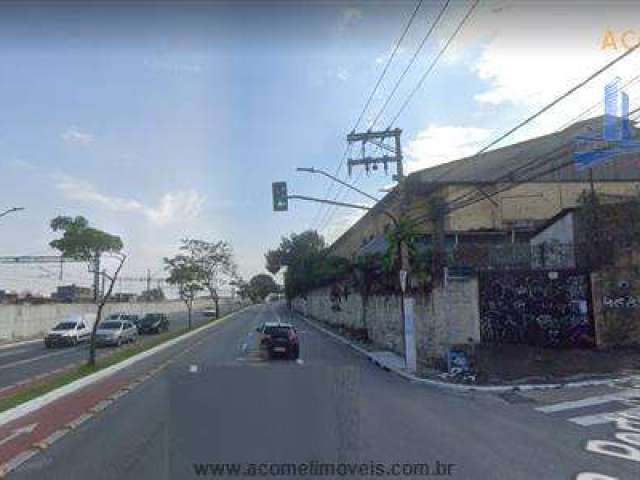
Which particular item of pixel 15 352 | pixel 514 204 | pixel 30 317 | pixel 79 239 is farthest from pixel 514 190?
pixel 79 239

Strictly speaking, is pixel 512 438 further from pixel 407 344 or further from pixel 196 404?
pixel 407 344

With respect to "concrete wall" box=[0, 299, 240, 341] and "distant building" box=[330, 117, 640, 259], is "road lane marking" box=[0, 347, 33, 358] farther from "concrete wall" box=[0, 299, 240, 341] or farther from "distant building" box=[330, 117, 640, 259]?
"distant building" box=[330, 117, 640, 259]

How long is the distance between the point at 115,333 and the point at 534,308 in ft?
82.0

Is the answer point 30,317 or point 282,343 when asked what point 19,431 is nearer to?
point 282,343

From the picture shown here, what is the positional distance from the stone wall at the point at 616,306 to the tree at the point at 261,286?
6090 inches

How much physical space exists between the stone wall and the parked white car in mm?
28455

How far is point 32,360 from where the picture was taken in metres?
26.9

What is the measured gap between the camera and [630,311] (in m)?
19.7

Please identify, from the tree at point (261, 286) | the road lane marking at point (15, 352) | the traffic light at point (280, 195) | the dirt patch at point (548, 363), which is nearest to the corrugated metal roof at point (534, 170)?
the traffic light at point (280, 195)

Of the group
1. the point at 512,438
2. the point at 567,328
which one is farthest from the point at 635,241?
the point at 512,438

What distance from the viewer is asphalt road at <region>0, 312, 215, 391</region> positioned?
21109 mm

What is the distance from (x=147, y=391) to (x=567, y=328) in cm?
1367

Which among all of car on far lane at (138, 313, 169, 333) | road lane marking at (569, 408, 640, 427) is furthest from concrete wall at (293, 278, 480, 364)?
car on far lane at (138, 313, 169, 333)

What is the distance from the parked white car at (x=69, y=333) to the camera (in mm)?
34781
